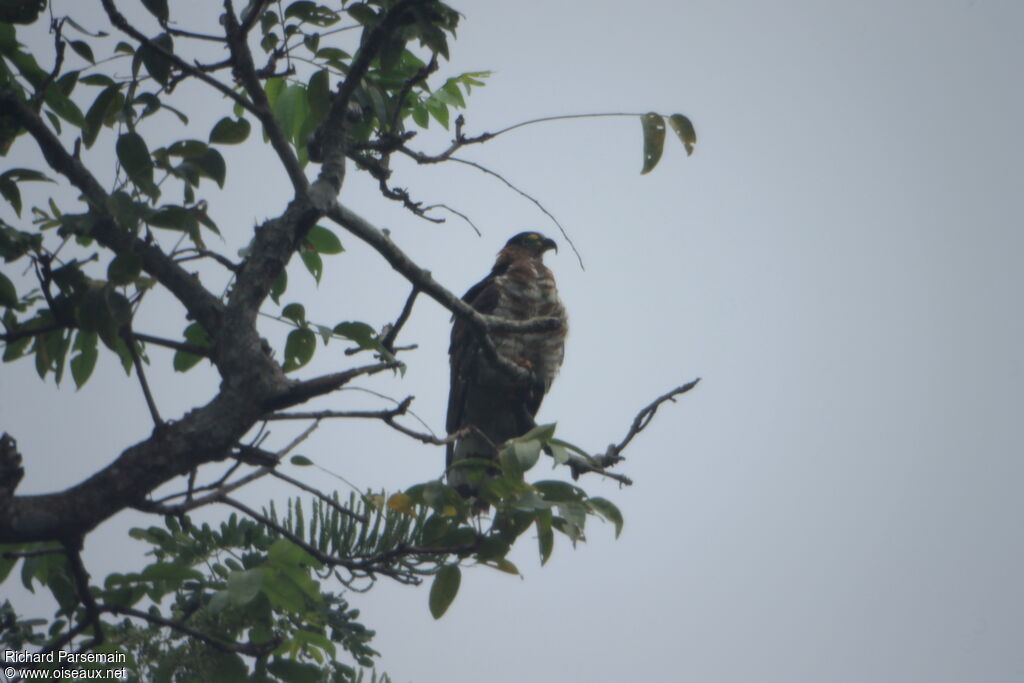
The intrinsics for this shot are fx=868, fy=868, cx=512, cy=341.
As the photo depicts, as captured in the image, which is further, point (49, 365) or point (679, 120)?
point (679, 120)

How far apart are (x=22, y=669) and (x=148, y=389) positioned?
0.69 meters

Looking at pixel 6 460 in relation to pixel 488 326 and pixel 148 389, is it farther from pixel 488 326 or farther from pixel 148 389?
pixel 488 326

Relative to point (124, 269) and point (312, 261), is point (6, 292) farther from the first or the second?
point (312, 261)

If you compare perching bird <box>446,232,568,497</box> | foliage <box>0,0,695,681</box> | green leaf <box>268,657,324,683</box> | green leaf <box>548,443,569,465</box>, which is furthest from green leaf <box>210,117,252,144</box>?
perching bird <box>446,232,568,497</box>

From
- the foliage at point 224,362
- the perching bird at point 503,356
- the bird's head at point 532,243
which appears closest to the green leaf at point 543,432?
the foliage at point 224,362

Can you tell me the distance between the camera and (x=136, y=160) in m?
1.92

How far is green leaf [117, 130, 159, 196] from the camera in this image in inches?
75.0

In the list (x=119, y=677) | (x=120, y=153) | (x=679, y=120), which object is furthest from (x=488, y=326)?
(x=119, y=677)

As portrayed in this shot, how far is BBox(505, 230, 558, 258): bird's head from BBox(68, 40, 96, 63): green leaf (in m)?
4.67

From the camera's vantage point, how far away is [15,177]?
2148 millimetres

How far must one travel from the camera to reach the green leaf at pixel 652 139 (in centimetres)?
236

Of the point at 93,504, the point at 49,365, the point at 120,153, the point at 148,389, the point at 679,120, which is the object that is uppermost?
the point at 679,120

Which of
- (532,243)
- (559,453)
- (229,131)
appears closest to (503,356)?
(532,243)

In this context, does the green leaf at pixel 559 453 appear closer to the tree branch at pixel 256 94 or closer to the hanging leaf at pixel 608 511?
the hanging leaf at pixel 608 511
